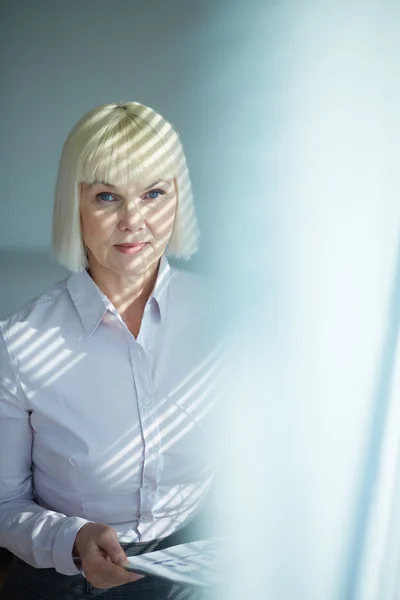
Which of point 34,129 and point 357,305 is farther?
point 34,129

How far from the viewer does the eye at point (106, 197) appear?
84 centimetres

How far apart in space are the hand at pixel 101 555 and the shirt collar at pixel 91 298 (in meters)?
0.24

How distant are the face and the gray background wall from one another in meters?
0.06

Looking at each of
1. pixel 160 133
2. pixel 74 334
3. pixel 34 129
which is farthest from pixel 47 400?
pixel 34 129

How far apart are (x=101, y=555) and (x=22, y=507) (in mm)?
148

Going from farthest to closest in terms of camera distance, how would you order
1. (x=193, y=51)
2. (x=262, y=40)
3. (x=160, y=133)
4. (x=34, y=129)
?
(x=34, y=129)
(x=193, y=51)
(x=160, y=133)
(x=262, y=40)

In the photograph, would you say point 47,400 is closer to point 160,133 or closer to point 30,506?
point 30,506

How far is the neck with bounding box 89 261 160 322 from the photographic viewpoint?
0.90 meters

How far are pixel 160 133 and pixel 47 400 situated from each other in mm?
354

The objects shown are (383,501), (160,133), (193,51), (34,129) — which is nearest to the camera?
(383,501)

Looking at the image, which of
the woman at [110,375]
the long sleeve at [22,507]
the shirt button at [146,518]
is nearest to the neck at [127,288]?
the woman at [110,375]

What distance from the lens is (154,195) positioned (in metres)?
0.86

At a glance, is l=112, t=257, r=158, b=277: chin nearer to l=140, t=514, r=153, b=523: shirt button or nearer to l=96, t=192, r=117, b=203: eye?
l=96, t=192, r=117, b=203: eye

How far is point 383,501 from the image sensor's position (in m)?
0.57
